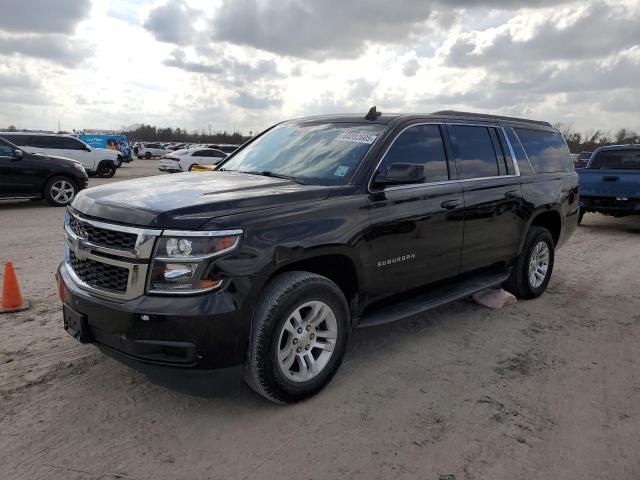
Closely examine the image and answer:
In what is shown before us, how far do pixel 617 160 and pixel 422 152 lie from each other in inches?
372

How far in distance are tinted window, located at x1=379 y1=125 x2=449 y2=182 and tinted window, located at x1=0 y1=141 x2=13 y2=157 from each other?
1061 cm

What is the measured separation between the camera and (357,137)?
413 cm

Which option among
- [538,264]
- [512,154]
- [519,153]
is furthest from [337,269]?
[538,264]

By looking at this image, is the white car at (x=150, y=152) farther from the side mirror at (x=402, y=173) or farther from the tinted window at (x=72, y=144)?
the side mirror at (x=402, y=173)

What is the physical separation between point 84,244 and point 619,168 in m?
11.8

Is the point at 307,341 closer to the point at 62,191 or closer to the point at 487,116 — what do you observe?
the point at 487,116

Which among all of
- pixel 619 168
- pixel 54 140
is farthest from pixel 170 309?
pixel 54 140

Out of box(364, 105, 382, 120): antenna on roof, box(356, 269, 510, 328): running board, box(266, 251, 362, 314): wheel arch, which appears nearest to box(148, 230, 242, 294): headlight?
box(266, 251, 362, 314): wheel arch

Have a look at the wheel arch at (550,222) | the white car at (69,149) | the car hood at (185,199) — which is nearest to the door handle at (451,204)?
the car hood at (185,199)

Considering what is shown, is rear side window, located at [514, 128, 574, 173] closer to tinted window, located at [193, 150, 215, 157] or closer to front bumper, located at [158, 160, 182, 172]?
front bumper, located at [158, 160, 182, 172]

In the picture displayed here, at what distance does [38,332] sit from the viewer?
4461mm

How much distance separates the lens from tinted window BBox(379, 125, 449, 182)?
405 centimetres

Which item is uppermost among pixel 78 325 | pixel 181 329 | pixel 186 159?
pixel 181 329

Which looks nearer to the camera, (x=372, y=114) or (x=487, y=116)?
(x=372, y=114)
